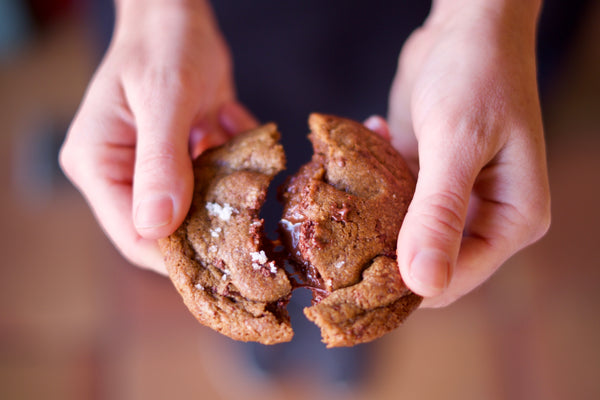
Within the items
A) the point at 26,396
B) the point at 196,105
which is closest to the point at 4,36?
the point at 26,396

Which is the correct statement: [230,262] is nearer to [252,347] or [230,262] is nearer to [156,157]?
[156,157]

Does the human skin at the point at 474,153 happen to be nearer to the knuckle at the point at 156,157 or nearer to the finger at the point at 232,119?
the knuckle at the point at 156,157

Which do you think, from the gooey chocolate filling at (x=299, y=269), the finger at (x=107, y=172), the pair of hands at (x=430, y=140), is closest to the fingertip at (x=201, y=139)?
the pair of hands at (x=430, y=140)

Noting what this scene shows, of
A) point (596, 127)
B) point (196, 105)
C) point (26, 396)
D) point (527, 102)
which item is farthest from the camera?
point (596, 127)

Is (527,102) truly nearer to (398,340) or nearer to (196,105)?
(196,105)

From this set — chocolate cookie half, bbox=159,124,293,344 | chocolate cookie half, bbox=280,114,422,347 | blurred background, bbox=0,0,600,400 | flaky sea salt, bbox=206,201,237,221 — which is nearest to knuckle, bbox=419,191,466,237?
chocolate cookie half, bbox=280,114,422,347

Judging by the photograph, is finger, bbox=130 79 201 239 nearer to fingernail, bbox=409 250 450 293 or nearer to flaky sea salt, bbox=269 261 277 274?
flaky sea salt, bbox=269 261 277 274
